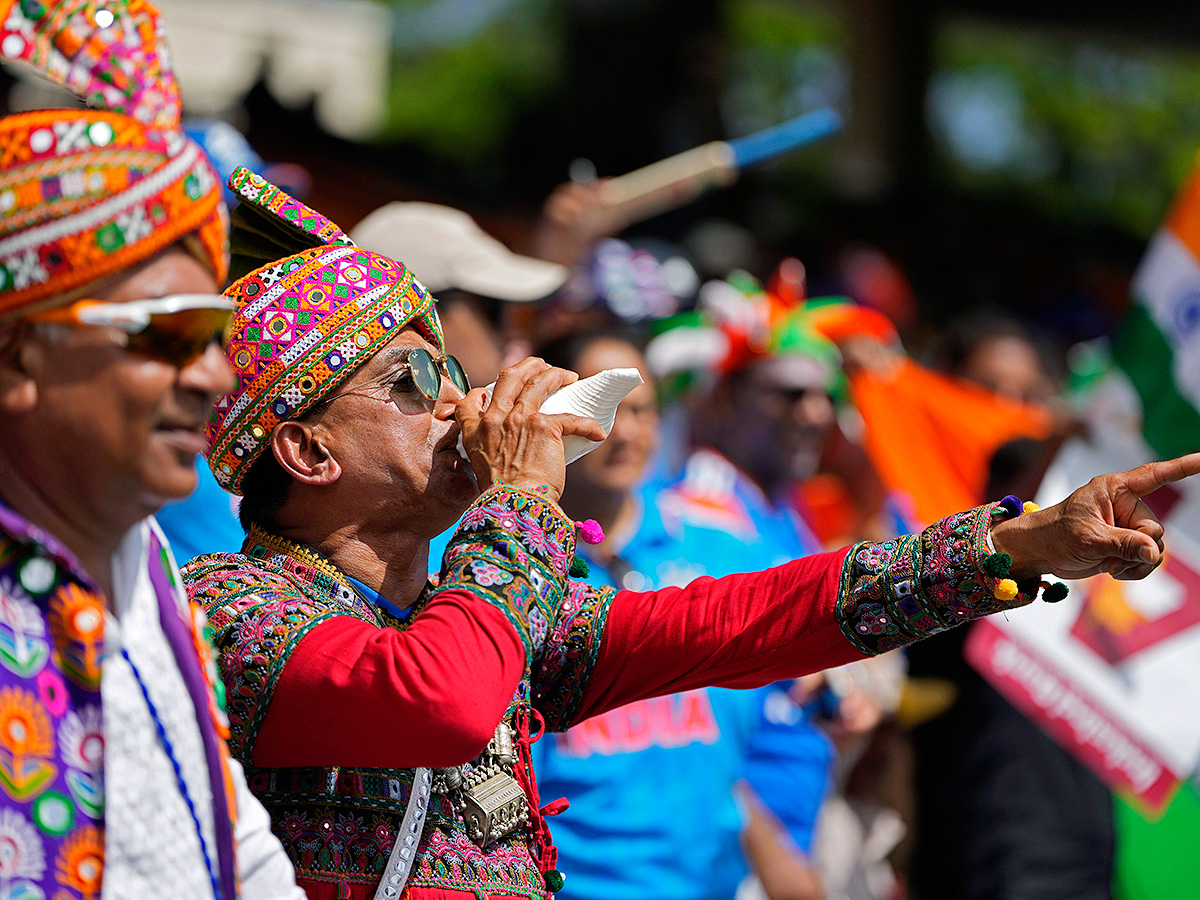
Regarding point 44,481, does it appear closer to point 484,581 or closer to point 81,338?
point 81,338

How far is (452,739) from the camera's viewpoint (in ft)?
5.90

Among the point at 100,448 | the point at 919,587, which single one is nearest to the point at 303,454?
the point at 100,448

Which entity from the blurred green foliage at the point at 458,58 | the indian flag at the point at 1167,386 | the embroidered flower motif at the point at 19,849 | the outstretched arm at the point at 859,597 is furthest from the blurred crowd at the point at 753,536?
the blurred green foliage at the point at 458,58

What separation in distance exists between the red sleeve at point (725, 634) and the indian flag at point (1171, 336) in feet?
8.11

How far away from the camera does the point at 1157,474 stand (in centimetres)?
193

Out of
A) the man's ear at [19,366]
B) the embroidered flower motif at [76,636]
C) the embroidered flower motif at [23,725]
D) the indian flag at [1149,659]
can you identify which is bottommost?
the indian flag at [1149,659]

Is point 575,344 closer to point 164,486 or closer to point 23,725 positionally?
point 164,486

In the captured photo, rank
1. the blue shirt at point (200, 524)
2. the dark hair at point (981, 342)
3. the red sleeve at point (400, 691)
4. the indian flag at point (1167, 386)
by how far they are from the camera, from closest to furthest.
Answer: the red sleeve at point (400, 691), the blue shirt at point (200, 524), the indian flag at point (1167, 386), the dark hair at point (981, 342)

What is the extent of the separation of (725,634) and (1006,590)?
1.43ft

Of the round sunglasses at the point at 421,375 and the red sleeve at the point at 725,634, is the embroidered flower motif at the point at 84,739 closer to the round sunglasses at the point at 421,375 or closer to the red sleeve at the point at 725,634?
the round sunglasses at the point at 421,375

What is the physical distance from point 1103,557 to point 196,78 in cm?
1404

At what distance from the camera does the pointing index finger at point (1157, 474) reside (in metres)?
1.91

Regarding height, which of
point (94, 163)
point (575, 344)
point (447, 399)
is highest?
point (94, 163)

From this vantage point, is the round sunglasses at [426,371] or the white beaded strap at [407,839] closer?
the white beaded strap at [407,839]
